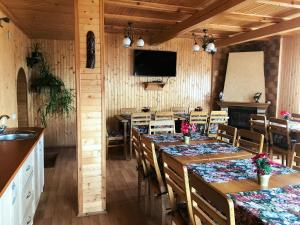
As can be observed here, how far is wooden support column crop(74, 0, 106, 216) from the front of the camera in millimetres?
2947

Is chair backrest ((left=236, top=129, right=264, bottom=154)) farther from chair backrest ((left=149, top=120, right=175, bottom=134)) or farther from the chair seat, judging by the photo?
the chair seat

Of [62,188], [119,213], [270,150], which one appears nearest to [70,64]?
[62,188]

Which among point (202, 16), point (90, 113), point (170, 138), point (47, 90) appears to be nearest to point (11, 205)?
point (90, 113)

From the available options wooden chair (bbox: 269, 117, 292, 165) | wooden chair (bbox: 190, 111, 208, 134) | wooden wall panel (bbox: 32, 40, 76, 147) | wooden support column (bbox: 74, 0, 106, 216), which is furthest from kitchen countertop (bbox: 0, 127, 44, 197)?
wooden chair (bbox: 269, 117, 292, 165)

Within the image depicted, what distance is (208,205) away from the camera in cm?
148

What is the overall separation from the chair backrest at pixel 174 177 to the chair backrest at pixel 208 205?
4.8 inches

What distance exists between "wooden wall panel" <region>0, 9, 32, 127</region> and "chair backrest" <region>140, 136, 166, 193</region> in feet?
7.22

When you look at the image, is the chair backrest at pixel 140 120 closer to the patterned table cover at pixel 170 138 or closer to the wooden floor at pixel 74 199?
the wooden floor at pixel 74 199

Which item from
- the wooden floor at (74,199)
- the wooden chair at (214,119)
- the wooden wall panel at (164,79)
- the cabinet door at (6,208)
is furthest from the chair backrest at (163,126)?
the wooden wall panel at (164,79)

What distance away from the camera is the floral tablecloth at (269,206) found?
1.39 m

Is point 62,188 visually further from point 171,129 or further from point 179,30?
point 179,30

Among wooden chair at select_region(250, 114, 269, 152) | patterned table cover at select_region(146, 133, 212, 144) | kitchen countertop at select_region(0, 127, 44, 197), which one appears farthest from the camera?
wooden chair at select_region(250, 114, 269, 152)

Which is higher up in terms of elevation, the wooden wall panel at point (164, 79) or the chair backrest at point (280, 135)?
the wooden wall panel at point (164, 79)

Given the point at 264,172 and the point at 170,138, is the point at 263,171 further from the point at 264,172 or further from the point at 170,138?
the point at 170,138
